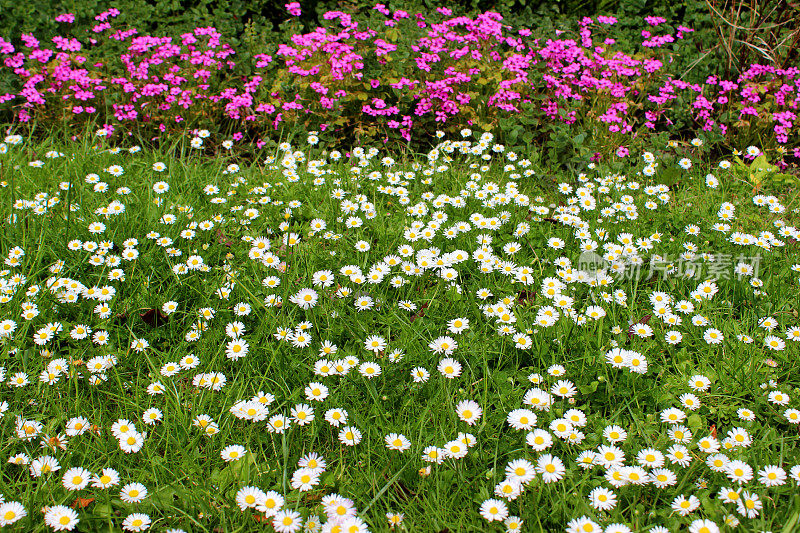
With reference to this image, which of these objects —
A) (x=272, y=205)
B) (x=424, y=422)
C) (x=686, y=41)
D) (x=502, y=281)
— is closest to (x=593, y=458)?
(x=424, y=422)

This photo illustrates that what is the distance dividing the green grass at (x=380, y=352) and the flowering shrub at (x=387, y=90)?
2.22 feet

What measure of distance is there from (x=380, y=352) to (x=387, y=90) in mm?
2453

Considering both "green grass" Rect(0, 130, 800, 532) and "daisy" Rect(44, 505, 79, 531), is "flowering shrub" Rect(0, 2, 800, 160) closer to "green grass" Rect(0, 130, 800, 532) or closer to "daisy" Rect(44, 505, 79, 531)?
"green grass" Rect(0, 130, 800, 532)

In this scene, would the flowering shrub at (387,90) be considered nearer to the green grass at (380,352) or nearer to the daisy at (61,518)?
the green grass at (380,352)

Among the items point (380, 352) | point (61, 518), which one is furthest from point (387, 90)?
point (61, 518)

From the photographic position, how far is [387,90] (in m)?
4.21

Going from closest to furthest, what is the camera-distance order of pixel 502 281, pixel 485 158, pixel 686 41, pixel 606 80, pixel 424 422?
pixel 424 422
pixel 502 281
pixel 485 158
pixel 606 80
pixel 686 41

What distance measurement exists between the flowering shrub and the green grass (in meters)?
0.68

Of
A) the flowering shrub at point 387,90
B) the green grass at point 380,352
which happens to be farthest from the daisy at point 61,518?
the flowering shrub at point 387,90

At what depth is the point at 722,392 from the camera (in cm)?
214

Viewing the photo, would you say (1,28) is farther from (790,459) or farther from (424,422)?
(790,459)

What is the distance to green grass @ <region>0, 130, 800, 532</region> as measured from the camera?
1740 millimetres

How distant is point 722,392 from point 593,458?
68 cm

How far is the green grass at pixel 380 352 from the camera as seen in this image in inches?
68.5
